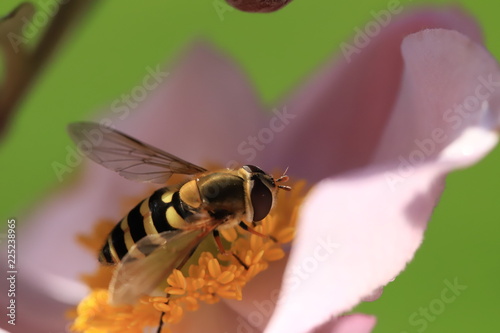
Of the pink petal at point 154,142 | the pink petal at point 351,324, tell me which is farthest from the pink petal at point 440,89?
the pink petal at point 154,142

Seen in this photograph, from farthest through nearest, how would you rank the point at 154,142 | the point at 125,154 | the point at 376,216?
the point at 154,142 → the point at 125,154 → the point at 376,216

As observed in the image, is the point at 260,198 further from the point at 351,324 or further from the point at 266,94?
the point at 266,94

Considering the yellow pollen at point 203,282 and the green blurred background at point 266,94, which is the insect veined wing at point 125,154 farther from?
the green blurred background at point 266,94

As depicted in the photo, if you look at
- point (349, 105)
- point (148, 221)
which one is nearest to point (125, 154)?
point (148, 221)

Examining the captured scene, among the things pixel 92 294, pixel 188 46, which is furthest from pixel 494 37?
pixel 92 294

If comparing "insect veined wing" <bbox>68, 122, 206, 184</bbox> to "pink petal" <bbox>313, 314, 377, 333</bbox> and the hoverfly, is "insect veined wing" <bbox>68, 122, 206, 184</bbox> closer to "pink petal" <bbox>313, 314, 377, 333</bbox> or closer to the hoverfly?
the hoverfly

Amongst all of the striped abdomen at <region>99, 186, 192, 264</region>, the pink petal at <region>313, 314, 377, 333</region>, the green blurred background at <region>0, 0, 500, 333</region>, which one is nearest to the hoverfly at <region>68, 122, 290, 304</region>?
the striped abdomen at <region>99, 186, 192, 264</region>

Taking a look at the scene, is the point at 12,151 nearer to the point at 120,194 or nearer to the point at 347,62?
the point at 120,194
